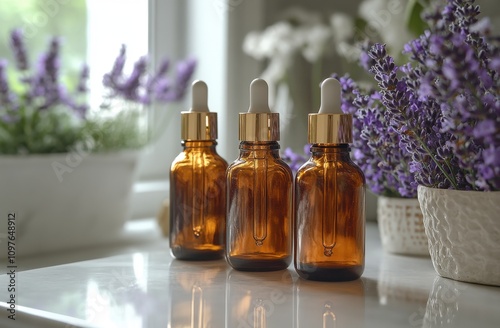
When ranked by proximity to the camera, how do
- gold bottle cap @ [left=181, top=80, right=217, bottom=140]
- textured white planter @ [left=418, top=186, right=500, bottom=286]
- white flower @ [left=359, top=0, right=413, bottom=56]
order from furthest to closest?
white flower @ [left=359, top=0, right=413, bottom=56]
gold bottle cap @ [left=181, top=80, right=217, bottom=140]
textured white planter @ [left=418, top=186, right=500, bottom=286]

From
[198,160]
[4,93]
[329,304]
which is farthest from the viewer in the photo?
[4,93]

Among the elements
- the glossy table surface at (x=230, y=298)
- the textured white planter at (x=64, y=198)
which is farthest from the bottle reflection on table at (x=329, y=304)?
the textured white planter at (x=64, y=198)

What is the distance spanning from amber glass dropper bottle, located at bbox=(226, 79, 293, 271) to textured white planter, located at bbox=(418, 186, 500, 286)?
0.16m

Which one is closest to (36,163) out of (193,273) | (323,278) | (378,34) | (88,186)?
(88,186)

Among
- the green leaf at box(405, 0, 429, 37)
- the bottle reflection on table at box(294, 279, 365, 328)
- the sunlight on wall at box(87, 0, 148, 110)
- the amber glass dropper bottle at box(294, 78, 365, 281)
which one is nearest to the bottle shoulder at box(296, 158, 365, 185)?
the amber glass dropper bottle at box(294, 78, 365, 281)

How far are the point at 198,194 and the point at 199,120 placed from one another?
9 cm

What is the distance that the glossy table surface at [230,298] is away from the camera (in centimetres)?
64

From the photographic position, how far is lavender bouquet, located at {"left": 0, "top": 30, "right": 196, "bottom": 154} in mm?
1128

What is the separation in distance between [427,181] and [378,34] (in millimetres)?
534

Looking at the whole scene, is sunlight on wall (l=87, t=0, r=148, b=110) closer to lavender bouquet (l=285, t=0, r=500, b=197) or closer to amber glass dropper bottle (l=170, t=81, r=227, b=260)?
amber glass dropper bottle (l=170, t=81, r=227, b=260)

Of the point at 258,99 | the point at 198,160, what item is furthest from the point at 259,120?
the point at 198,160

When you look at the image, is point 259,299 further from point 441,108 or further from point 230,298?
point 441,108

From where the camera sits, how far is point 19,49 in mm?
1145

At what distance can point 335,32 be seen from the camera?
135cm
